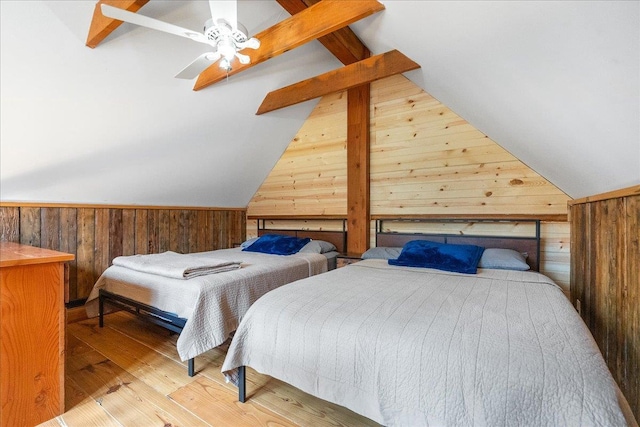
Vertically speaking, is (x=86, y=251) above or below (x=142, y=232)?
below

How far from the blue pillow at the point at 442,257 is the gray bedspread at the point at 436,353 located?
534 mm

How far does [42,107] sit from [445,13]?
2715mm

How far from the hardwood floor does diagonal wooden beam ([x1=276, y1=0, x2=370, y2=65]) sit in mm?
2761

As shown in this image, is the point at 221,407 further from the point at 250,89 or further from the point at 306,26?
the point at 250,89

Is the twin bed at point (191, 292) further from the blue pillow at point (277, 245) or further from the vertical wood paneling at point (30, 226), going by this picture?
the vertical wood paneling at point (30, 226)

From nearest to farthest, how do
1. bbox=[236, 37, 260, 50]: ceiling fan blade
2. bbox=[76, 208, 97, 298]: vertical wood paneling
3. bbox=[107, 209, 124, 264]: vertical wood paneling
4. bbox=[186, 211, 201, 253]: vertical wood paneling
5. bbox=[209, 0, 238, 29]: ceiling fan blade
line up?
bbox=[209, 0, 238, 29]: ceiling fan blade, bbox=[236, 37, 260, 50]: ceiling fan blade, bbox=[76, 208, 97, 298]: vertical wood paneling, bbox=[107, 209, 124, 264]: vertical wood paneling, bbox=[186, 211, 201, 253]: vertical wood paneling

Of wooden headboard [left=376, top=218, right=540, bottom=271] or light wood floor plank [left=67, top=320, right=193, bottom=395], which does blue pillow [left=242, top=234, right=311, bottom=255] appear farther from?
light wood floor plank [left=67, top=320, right=193, bottom=395]

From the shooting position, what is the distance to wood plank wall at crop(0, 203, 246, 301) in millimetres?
2682

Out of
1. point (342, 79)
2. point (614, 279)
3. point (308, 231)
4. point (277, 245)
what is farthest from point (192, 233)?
point (614, 279)

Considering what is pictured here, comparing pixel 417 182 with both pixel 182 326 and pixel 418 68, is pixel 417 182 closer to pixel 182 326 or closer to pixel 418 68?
pixel 418 68

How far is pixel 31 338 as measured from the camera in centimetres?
145

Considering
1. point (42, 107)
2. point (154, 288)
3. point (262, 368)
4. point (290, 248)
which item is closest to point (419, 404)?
point (262, 368)

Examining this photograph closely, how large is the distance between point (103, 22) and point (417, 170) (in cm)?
287

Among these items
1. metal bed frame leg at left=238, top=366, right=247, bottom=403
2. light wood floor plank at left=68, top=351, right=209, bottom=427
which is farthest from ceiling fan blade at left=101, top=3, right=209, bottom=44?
light wood floor plank at left=68, top=351, right=209, bottom=427
